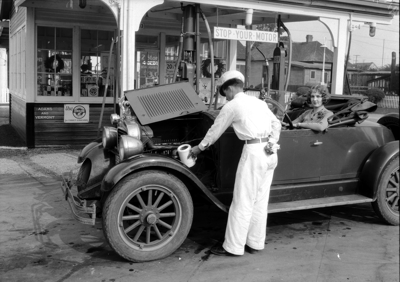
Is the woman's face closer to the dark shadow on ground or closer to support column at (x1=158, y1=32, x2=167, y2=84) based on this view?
support column at (x1=158, y1=32, x2=167, y2=84)

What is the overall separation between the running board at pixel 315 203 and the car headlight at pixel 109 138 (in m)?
1.66

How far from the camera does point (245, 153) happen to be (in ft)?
14.4

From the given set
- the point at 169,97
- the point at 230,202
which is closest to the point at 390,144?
the point at 230,202

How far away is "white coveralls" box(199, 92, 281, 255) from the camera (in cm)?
438

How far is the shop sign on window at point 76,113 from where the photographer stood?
10680mm

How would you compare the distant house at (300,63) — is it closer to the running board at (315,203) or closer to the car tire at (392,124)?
the car tire at (392,124)

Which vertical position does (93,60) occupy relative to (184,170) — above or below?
above

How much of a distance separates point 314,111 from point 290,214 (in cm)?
129

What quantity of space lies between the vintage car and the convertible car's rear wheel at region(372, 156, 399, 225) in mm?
11

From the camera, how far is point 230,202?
484 centimetres

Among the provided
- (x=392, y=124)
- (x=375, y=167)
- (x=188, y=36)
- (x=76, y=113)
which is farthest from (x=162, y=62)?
(x=375, y=167)

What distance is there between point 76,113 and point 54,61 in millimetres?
1216

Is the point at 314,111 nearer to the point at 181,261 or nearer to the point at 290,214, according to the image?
the point at 290,214

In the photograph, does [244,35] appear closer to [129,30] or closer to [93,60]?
[129,30]
